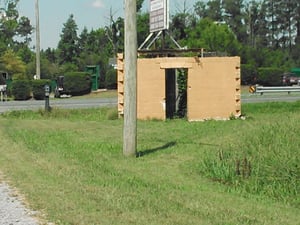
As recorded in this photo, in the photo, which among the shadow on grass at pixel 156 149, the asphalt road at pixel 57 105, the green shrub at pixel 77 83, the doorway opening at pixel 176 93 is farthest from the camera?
the green shrub at pixel 77 83

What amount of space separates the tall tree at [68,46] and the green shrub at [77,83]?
4635 cm

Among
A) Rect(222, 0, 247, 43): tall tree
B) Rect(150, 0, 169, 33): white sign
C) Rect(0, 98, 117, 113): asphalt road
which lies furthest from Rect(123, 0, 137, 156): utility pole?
Rect(222, 0, 247, 43): tall tree

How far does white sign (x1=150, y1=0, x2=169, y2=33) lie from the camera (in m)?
27.2

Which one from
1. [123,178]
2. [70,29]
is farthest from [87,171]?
[70,29]

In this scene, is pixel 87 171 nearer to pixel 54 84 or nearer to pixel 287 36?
pixel 54 84

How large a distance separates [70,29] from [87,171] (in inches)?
3715

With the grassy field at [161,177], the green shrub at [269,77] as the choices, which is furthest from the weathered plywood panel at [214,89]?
the green shrub at [269,77]

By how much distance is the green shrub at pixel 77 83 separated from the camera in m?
49.0

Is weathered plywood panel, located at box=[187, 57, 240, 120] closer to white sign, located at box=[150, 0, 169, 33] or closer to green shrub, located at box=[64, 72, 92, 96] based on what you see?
white sign, located at box=[150, 0, 169, 33]

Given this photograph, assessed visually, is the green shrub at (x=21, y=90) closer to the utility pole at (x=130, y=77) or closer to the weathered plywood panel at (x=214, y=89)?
the weathered plywood panel at (x=214, y=89)

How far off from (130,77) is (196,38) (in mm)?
57979

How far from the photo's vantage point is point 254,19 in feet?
366

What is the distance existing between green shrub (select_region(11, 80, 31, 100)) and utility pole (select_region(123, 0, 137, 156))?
107 ft

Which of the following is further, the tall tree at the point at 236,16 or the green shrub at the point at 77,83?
the tall tree at the point at 236,16
